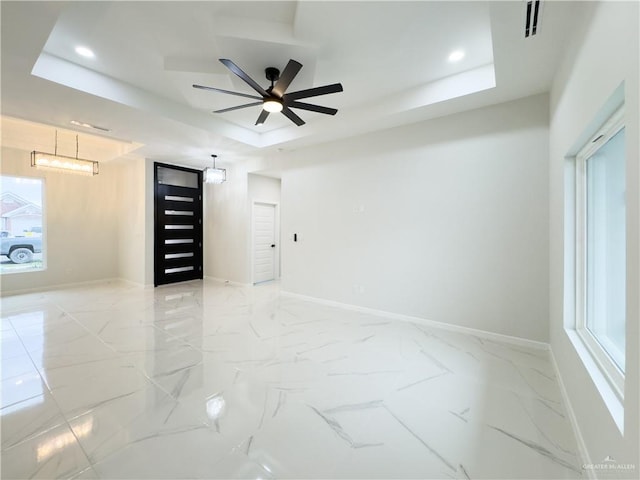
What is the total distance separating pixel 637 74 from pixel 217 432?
286 cm

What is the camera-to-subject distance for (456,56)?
2945 mm

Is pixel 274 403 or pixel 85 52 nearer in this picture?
pixel 274 403

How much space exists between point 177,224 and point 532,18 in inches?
279

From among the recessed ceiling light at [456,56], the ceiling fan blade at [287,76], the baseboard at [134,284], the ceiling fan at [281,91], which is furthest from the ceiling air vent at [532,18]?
the baseboard at [134,284]

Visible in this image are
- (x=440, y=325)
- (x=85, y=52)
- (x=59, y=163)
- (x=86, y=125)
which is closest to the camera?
(x=85, y=52)

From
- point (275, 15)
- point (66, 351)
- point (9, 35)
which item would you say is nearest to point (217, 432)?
point (66, 351)

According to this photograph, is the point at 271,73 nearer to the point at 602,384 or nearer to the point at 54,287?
the point at 602,384

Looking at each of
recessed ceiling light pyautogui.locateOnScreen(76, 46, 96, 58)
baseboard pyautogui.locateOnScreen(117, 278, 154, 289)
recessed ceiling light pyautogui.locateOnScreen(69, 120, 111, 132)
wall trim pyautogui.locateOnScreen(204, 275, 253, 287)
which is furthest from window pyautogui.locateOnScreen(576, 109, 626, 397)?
baseboard pyautogui.locateOnScreen(117, 278, 154, 289)

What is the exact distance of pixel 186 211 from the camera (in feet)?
23.2

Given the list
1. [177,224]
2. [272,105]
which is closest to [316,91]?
[272,105]

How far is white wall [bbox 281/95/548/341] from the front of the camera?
329 cm

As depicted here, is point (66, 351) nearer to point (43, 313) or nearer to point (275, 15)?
point (43, 313)

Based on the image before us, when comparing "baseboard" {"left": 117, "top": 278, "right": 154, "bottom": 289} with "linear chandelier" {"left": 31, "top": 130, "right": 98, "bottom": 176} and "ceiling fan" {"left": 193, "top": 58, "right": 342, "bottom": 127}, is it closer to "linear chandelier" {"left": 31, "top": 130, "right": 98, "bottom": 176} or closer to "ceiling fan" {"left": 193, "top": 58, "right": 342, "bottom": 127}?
"linear chandelier" {"left": 31, "top": 130, "right": 98, "bottom": 176}

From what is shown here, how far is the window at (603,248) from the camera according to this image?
1661 millimetres
